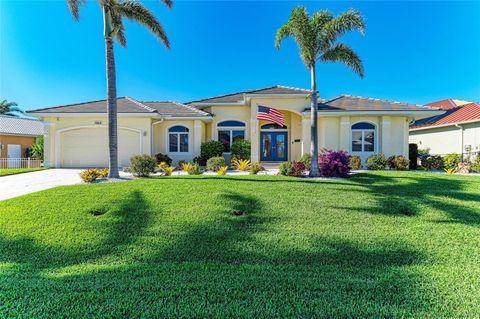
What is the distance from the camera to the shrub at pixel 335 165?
36.2 ft

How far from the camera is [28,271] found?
13.3 feet

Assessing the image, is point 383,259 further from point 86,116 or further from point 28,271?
point 86,116

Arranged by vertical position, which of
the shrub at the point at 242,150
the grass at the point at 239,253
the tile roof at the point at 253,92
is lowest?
the grass at the point at 239,253

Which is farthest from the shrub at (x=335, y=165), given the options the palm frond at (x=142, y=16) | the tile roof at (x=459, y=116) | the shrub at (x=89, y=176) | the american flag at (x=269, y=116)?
the tile roof at (x=459, y=116)

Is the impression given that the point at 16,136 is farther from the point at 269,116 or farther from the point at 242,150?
the point at 269,116

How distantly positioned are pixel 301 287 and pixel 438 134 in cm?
2657

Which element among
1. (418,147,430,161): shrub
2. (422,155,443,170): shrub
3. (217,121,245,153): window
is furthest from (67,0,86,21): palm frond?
(418,147,430,161): shrub

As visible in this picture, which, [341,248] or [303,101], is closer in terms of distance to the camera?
[341,248]

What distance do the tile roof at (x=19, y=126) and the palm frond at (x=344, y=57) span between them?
29725 mm

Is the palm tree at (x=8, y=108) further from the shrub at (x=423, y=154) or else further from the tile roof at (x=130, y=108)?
the shrub at (x=423, y=154)

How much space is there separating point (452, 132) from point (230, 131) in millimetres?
19402

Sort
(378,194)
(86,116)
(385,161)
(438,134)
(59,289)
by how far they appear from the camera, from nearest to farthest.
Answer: (59,289)
(378,194)
(385,161)
(86,116)
(438,134)

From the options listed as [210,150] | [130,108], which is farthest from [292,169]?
[130,108]

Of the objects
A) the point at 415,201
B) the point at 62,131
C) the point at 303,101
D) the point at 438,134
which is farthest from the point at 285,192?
the point at 438,134
